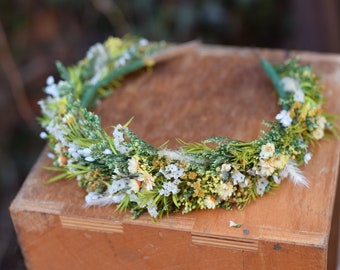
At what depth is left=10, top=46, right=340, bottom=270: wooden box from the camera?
3.73 feet

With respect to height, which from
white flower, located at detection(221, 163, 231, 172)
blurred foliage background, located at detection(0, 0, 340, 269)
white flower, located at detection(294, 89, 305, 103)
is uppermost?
blurred foliage background, located at detection(0, 0, 340, 269)

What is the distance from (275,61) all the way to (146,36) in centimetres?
132

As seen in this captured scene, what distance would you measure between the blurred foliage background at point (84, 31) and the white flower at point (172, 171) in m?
1.62

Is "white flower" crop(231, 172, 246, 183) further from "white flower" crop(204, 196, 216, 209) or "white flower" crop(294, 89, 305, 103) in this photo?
"white flower" crop(294, 89, 305, 103)

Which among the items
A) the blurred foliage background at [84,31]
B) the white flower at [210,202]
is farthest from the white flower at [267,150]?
the blurred foliage background at [84,31]

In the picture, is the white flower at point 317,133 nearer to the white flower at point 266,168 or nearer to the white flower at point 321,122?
the white flower at point 321,122

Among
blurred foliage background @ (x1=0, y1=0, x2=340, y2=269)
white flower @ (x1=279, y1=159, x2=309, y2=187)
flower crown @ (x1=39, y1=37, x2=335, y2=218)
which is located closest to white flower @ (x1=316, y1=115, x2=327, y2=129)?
flower crown @ (x1=39, y1=37, x2=335, y2=218)

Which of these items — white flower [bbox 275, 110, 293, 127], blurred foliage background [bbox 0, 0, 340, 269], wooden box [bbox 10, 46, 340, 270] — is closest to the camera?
wooden box [bbox 10, 46, 340, 270]

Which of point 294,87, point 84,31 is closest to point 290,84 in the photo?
→ point 294,87

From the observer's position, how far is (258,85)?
151cm

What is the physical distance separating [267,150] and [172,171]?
18cm

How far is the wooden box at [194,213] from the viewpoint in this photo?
44.7 inches

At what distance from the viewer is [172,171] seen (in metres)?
1.15

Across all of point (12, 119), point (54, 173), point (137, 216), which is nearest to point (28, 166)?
point (12, 119)
